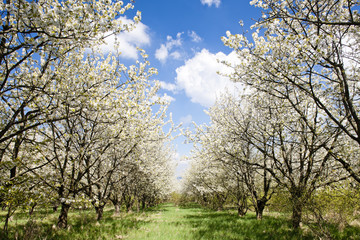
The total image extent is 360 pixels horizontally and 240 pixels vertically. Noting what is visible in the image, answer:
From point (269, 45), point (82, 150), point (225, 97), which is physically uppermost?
point (225, 97)

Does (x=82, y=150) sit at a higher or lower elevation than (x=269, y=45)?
lower

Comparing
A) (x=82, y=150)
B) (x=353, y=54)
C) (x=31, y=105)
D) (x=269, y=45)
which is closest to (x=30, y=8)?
(x=31, y=105)

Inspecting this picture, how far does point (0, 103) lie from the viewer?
609cm

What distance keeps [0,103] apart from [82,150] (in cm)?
303

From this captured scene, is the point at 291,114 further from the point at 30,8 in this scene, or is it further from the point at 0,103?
the point at 0,103

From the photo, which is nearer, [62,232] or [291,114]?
[62,232]

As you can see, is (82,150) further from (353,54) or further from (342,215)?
(342,215)

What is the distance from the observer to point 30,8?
2656mm

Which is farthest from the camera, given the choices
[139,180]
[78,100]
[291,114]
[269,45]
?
[139,180]

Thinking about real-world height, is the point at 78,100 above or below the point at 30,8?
below

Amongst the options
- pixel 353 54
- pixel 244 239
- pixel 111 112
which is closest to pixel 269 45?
pixel 353 54

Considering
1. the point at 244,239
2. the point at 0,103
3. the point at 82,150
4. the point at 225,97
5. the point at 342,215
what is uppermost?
the point at 225,97

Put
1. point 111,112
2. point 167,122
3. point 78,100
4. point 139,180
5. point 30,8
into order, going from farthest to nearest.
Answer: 1. point 139,180
2. point 167,122
3. point 111,112
4. point 78,100
5. point 30,8

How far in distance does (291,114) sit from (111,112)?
20.5 ft
